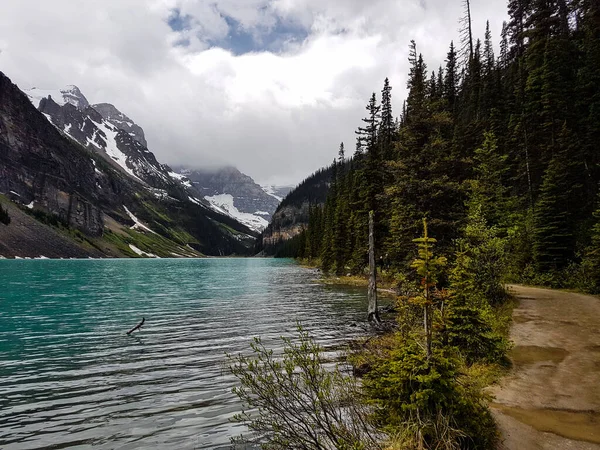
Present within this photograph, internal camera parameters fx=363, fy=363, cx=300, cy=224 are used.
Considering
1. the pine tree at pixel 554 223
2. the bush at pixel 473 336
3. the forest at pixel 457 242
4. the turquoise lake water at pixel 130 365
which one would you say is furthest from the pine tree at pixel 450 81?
the bush at pixel 473 336

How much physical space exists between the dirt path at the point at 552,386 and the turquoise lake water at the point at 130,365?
7.52m

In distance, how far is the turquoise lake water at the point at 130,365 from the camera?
10000 millimetres

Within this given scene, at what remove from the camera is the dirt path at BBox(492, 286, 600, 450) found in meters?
8.36

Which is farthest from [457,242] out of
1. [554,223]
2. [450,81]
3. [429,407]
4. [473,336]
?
[450,81]

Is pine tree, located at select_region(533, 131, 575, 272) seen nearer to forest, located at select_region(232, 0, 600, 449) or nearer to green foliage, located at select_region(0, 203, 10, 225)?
forest, located at select_region(232, 0, 600, 449)

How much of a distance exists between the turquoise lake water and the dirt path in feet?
24.7

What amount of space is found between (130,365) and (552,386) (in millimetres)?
16167

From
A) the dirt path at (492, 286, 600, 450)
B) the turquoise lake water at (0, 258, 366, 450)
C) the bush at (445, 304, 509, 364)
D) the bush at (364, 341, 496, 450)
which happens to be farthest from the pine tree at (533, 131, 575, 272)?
the bush at (364, 341, 496, 450)

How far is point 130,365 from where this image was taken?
16094 millimetres

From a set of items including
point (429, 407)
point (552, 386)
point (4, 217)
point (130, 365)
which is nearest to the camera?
point (429, 407)

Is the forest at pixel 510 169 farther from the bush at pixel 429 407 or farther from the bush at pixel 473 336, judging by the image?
the bush at pixel 429 407

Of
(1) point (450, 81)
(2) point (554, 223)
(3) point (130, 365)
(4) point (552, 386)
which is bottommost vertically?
(3) point (130, 365)

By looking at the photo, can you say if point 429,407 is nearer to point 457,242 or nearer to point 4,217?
point 457,242

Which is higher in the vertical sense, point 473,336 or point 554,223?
point 554,223
